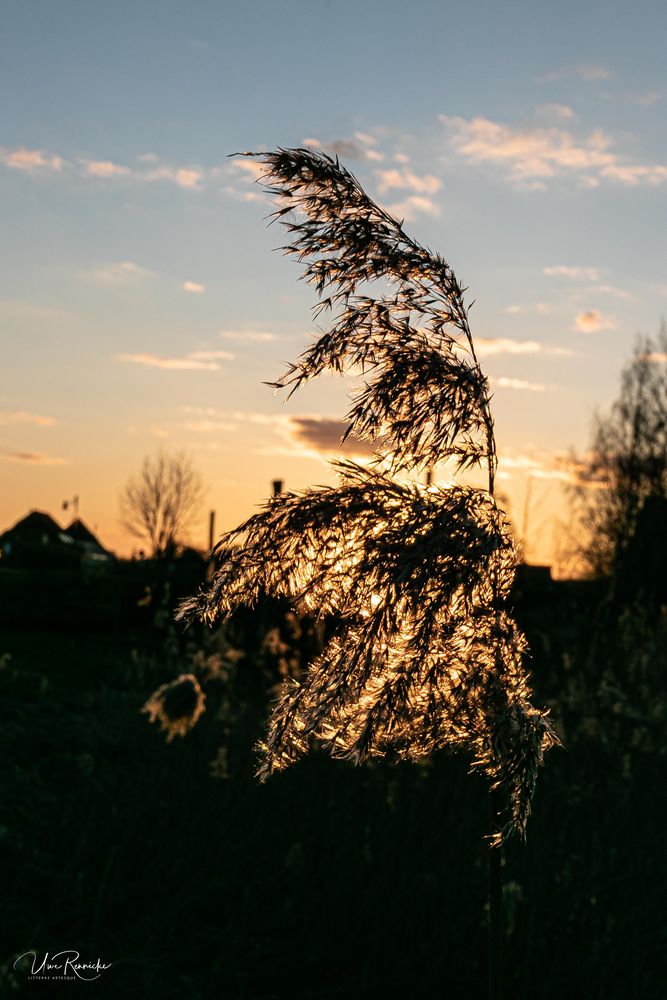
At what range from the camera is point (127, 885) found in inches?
279

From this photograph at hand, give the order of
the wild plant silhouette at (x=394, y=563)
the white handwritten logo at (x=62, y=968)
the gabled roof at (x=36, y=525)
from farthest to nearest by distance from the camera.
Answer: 1. the gabled roof at (x=36, y=525)
2. the white handwritten logo at (x=62, y=968)
3. the wild plant silhouette at (x=394, y=563)

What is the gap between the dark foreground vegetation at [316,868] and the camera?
610 centimetres

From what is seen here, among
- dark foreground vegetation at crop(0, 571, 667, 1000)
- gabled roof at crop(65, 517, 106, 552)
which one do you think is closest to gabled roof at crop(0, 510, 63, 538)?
gabled roof at crop(65, 517, 106, 552)

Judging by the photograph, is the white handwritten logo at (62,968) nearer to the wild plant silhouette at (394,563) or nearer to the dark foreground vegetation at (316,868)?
the dark foreground vegetation at (316,868)

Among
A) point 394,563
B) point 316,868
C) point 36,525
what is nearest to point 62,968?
point 316,868

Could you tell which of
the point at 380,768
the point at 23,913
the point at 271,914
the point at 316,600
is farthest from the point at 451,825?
the point at 316,600

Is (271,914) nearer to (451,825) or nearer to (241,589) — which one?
(451,825)

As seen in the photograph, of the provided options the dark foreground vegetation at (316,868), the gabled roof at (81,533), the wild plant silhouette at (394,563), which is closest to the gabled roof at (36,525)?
the gabled roof at (81,533)

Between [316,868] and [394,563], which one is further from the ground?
[394,563]

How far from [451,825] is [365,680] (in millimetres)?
5833

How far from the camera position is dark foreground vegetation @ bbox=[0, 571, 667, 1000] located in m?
6.10

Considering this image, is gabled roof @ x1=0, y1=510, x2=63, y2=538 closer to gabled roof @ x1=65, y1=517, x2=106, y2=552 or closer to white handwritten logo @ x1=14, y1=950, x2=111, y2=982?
gabled roof @ x1=65, y1=517, x2=106, y2=552

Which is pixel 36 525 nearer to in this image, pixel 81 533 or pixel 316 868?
pixel 81 533

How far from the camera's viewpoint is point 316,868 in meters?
7.06
